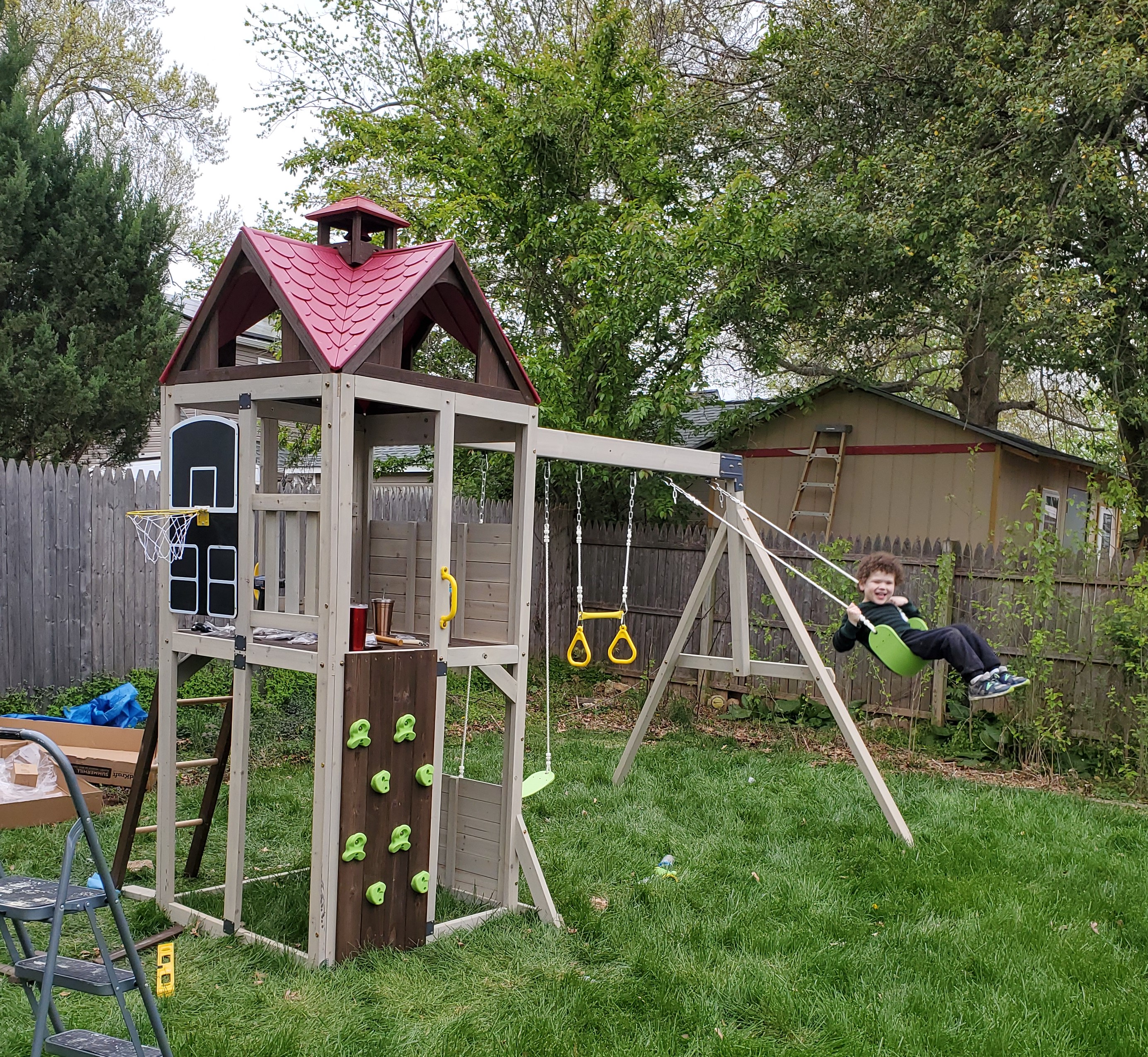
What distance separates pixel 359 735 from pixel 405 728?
0.79 feet

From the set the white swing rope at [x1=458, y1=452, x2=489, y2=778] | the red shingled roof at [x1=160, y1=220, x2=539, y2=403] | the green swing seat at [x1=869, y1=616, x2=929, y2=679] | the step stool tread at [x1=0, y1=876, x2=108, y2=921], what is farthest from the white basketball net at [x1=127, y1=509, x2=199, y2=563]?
the green swing seat at [x1=869, y1=616, x2=929, y2=679]

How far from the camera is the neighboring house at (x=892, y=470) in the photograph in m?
11.9

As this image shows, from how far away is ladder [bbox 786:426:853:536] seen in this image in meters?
12.6

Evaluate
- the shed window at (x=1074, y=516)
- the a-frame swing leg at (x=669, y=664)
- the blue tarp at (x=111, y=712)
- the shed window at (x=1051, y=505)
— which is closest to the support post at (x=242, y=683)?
the blue tarp at (x=111, y=712)

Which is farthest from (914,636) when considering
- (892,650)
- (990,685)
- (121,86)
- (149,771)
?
(121,86)

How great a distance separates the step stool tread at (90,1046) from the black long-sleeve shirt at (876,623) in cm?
399

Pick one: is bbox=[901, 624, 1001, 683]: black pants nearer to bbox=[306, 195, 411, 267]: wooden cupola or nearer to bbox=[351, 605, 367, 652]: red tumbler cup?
bbox=[351, 605, 367, 652]: red tumbler cup

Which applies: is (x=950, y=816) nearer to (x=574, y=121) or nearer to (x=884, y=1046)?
(x=884, y=1046)

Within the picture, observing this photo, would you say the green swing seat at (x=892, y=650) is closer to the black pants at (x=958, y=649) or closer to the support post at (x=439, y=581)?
the black pants at (x=958, y=649)

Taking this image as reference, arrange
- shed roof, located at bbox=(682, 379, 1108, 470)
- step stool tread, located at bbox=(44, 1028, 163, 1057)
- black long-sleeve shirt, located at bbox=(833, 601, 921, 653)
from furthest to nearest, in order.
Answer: shed roof, located at bbox=(682, 379, 1108, 470), black long-sleeve shirt, located at bbox=(833, 601, 921, 653), step stool tread, located at bbox=(44, 1028, 163, 1057)

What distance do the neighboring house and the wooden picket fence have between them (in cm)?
286

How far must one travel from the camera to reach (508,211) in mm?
Result: 10211

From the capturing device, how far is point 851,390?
12.8 metres

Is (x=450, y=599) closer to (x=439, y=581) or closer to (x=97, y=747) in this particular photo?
(x=439, y=581)
